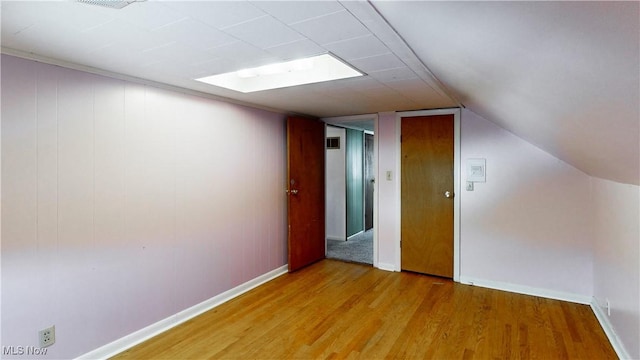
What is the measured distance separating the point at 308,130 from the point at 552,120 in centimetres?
304

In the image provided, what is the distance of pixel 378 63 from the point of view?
2182mm

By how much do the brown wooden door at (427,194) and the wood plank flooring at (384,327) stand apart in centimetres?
39

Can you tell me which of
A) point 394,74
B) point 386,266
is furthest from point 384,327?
point 394,74

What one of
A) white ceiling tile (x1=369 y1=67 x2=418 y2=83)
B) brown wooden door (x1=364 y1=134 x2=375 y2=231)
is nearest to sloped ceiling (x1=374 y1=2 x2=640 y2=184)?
white ceiling tile (x1=369 y1=67 x2=418 y2=83)

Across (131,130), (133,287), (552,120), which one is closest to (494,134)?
(552,120)

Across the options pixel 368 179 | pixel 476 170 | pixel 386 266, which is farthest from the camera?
pixel 368 179

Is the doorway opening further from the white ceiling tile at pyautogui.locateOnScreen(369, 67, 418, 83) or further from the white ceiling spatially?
the white ceiling

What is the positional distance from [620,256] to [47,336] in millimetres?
3817

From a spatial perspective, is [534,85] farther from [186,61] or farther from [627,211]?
[186,61]

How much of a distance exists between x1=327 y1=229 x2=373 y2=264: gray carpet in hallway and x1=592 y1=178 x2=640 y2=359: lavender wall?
8.21 ft

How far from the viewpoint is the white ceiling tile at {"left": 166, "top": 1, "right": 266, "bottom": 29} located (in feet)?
4.55

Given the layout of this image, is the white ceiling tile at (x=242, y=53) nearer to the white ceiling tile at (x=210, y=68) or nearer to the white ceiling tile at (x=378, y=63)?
the white ceiling tile at (x=210, y=68)

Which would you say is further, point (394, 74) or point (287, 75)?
point (287, 75)

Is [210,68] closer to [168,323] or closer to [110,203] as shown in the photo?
[110,203]
